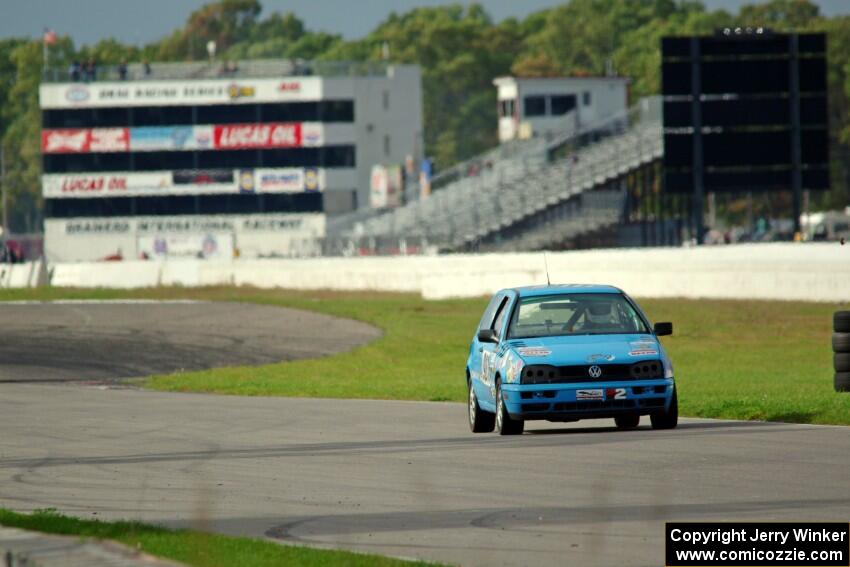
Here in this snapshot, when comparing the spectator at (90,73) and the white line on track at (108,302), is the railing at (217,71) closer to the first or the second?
the spectator at (90,73)

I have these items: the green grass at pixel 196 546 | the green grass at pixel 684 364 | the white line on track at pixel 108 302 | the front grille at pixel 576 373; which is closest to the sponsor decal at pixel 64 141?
the white line on track at pixel 108 302

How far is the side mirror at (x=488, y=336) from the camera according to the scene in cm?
1841

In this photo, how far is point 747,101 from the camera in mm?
53562

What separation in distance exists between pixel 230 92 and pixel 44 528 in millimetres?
108859

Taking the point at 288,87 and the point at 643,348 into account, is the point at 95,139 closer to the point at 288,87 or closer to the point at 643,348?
the point at 288,87

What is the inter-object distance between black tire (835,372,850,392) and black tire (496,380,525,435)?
456cm

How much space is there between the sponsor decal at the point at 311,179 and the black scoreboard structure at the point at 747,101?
67165mm

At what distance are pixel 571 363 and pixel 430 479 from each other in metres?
3.58

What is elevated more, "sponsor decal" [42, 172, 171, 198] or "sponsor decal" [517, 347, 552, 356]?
"sponsor decal" [517, 347, 552, 356]

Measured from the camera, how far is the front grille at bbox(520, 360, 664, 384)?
17.4m

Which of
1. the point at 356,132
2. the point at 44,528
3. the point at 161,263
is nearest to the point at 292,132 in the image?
the point at 356,132

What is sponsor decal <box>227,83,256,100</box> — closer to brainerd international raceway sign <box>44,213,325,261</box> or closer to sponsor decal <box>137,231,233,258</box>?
brainerd international raceway sign <box>44,213,325,261</box>

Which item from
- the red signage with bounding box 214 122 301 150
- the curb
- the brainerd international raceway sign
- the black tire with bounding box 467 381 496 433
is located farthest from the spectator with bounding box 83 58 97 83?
the curb

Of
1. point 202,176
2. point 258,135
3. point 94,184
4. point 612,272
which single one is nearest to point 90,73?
point 94,184
